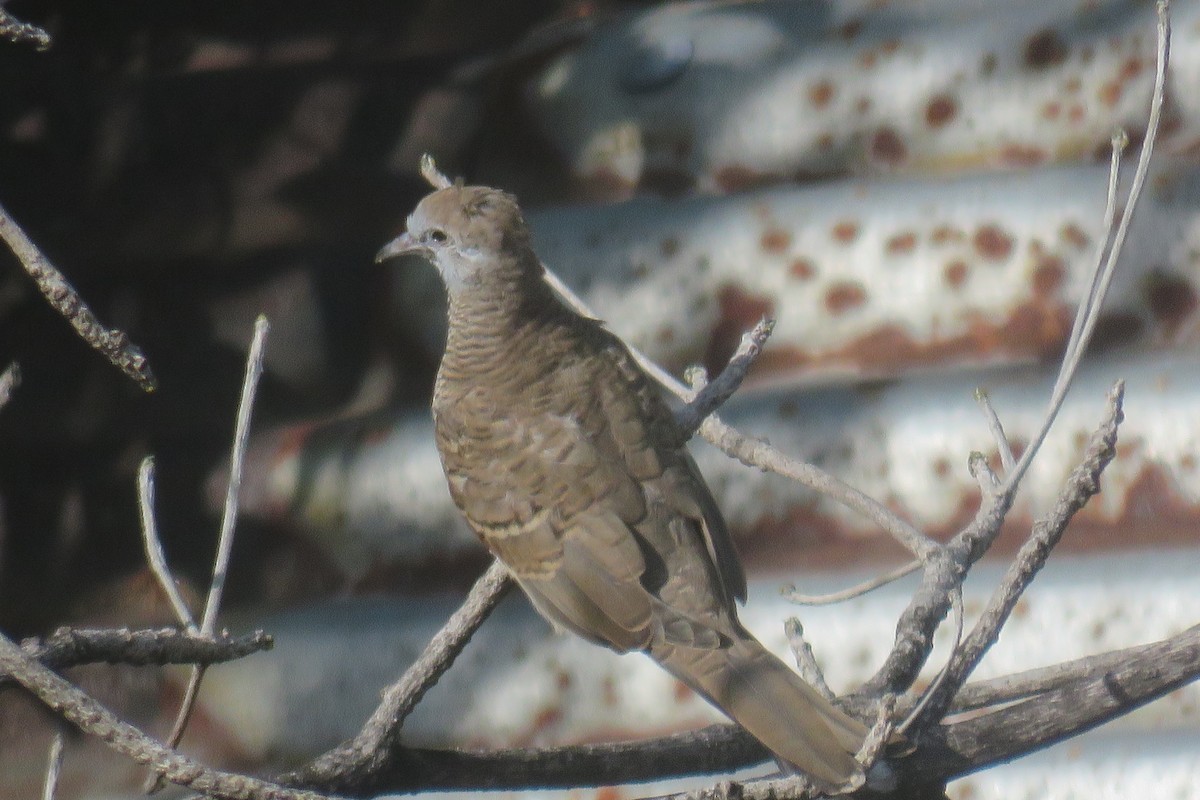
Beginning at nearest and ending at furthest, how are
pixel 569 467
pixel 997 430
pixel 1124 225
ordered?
1. pixel 1124 225
2. pixel 997 430
3. pixel 569 467

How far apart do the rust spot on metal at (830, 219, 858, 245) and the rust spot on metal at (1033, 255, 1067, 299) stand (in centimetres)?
29

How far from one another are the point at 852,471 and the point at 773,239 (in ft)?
1.32

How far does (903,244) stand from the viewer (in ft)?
6.96

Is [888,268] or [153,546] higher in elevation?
[888,268]

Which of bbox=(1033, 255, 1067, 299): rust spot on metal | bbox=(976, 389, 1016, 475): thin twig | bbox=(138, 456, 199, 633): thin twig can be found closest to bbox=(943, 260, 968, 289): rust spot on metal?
bbox=(1033, 255, 1067, 299): rust spot on metal

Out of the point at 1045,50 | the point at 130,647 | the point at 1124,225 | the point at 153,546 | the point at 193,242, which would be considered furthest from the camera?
the point at 193,242

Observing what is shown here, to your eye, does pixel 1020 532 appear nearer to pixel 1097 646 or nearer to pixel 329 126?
pixel 1097 646

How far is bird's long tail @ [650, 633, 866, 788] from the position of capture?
1472 mm

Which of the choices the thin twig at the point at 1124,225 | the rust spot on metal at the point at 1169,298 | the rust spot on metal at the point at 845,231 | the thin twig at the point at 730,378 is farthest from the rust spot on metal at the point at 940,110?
the thin twig at the point at 1124,225

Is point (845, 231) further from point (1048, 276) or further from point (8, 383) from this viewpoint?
point (8, 383)


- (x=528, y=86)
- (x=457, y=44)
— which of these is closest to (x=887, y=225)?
(x=528, y=86)

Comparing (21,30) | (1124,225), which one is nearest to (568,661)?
(1124,225)

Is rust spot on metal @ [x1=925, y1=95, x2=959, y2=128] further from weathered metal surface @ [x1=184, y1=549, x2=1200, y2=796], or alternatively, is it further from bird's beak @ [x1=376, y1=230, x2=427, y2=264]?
bird's beak @ [x1=376, y1=230, x2=427, y2=264]

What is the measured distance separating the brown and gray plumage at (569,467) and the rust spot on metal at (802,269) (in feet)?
0.98
